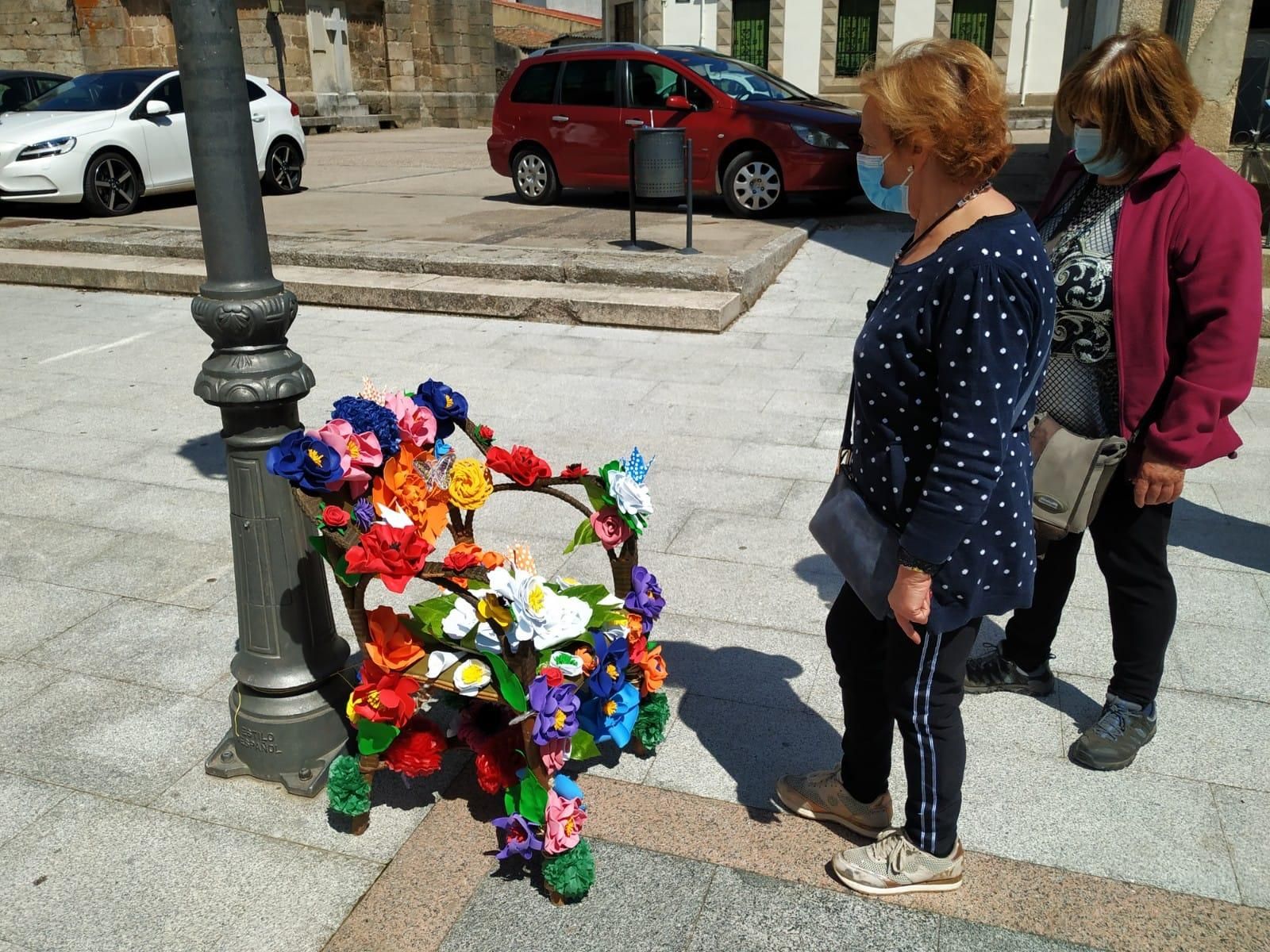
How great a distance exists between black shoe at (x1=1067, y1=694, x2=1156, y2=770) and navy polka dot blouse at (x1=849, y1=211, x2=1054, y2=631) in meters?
0.98

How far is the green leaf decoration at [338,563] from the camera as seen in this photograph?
8.20ft

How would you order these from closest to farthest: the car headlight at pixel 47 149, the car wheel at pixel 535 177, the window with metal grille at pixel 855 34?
the car headlight at pixel 47 149 → the car wheel at pixel 535 177 → the window with metal grille at pixel 855 34

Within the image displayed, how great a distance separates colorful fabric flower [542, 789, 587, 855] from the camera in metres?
2.44

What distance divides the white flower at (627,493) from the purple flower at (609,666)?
314mm

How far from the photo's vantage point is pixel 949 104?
6.39 ft

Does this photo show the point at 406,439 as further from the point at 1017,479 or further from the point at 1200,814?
the point at 1200,814

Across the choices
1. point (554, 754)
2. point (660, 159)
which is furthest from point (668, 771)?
point (660, 159)

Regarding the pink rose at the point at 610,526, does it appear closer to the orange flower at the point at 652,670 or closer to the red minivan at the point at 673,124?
the orange flower at the point at 652,670

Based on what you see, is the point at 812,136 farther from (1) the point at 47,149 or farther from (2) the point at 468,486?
(2) the point at 468,486

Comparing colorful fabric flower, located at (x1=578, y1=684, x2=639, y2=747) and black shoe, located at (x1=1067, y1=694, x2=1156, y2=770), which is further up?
colorful fabric flower, located at (x1=578, y1=684, x2=639, y2=747)

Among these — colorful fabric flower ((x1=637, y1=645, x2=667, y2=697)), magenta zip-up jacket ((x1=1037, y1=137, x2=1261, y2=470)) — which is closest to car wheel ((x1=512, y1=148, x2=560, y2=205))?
colorful fabric flower ((x1=637, y1=645, x2=667, y2=697))

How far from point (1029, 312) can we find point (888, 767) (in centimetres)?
122

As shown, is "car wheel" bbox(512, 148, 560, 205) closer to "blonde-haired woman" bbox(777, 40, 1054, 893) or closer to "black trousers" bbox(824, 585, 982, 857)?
"blonde-haired woman" bbox(777, 40, 1054, 893)

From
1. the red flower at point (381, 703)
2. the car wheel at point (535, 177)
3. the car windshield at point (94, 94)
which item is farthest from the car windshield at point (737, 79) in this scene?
the red flower at point (381, 703)
